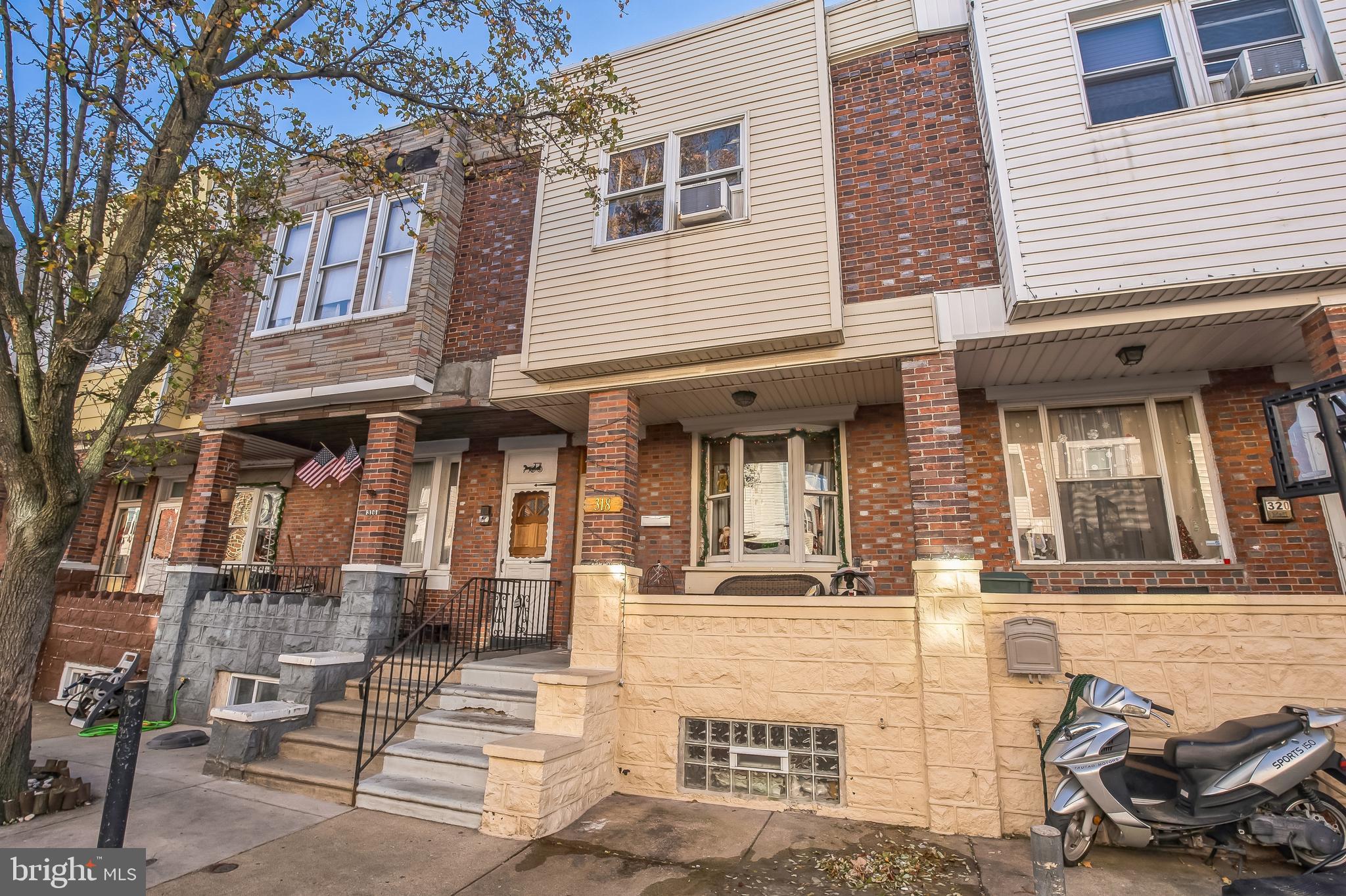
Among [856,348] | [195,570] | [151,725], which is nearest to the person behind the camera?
[856,348]

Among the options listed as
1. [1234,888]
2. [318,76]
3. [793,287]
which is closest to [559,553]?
[793,287]

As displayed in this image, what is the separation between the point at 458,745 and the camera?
228 inches

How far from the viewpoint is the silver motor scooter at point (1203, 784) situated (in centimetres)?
385

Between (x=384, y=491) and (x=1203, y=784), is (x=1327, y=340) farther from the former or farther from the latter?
(x=384, y=491)

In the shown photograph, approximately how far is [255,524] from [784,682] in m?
10.5

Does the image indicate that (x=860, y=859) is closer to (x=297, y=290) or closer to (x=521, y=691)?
(x=521, y=691)

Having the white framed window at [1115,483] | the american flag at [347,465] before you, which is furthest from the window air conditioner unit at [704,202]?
the american flag at [347,465]

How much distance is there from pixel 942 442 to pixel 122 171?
896 cm

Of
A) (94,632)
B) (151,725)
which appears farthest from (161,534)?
(151,725)

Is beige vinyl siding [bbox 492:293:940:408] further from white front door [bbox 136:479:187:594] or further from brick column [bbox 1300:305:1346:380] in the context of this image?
white front door [bbox 136:479:187:594]

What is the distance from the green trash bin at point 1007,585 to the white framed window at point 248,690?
8.58m

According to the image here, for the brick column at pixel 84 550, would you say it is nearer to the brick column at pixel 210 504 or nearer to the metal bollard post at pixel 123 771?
the brick column at pixel 210 504

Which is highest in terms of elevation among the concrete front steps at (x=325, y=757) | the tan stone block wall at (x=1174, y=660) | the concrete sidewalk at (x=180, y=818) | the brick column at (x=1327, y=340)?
the brick column at (x=1327, y=340)

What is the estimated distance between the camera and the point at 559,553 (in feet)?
29.0
